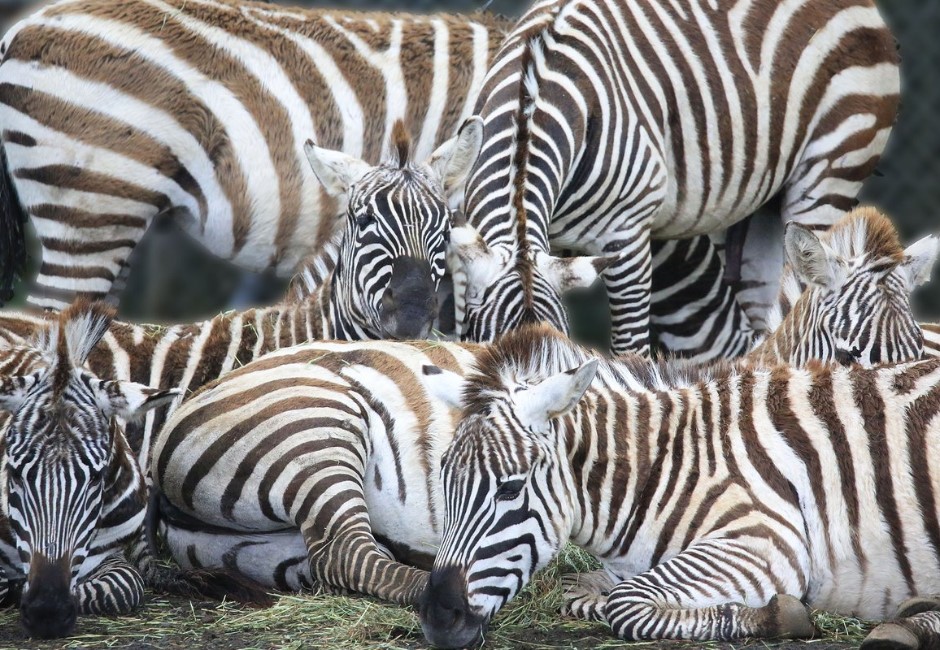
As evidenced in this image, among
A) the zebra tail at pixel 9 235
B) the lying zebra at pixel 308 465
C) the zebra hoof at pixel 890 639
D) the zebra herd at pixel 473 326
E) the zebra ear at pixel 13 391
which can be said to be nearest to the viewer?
the zebra hoof at pixel 890 639

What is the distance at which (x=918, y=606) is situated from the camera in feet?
16.7

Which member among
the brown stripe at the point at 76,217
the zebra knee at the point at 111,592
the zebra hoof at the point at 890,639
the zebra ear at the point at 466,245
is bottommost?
the zebra hoof at the point at 890,639

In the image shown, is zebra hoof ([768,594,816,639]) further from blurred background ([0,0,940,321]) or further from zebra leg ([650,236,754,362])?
blurred background ([0,0,940,321])

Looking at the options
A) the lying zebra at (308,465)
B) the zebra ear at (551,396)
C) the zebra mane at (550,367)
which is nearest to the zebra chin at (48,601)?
the lying zebra at (308,465)

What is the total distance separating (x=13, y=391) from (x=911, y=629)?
3496 mm

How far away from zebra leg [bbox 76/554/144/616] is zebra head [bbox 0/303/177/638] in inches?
1.5

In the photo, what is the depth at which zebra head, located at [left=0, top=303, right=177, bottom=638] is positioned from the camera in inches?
206

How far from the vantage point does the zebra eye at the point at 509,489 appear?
500 cm

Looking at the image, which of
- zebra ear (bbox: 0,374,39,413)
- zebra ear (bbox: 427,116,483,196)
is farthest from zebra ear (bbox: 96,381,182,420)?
zebra ear (bbox: 427,116,483,196)

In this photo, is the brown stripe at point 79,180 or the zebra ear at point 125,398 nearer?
the zebra ear at point 125,398

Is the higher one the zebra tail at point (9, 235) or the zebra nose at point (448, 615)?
the zebra tail at point (9, 235)

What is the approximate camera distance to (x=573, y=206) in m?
7.90

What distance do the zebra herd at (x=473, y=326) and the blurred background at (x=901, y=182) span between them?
286 cm

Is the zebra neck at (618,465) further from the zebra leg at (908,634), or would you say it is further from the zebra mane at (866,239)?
the zebra mane at (866,239)
